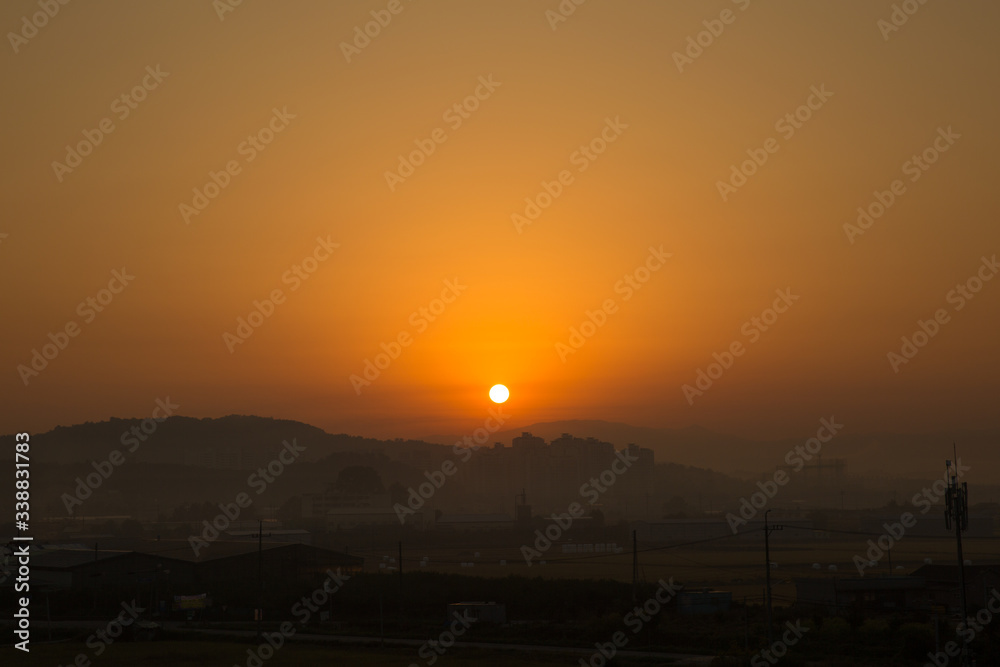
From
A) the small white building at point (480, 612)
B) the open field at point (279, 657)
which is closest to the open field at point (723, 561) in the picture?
the small white building at point (480, 612)

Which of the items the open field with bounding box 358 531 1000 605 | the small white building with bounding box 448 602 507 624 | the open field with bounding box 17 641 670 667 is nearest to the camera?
the open field with bounding box 17 641 670 667

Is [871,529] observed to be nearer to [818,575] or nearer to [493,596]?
[818,575]

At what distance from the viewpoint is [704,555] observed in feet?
226

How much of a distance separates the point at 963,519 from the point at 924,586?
54.7 ft

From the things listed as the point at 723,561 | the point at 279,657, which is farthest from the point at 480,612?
the point at 723,561

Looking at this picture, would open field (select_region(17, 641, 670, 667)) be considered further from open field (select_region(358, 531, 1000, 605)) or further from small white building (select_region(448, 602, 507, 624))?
open field (select_region(358, 531, 1000, 605))

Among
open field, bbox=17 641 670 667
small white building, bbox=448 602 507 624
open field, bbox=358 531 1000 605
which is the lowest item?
open field, bbox=17 641 670 667

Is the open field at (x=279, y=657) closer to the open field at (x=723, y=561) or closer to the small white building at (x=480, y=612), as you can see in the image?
the small white building at (x=480, y=612)

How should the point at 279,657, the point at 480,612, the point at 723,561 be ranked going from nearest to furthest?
the point at 279,657 < the point at 480,612 < the point at 723,561

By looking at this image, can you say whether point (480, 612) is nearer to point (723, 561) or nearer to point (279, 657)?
point (279, 657)

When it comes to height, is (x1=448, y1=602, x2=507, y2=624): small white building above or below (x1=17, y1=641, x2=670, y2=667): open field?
above

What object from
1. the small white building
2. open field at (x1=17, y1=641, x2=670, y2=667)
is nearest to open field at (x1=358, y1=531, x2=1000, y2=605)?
the small white building

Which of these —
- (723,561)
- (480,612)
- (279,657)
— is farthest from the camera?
(723,561)

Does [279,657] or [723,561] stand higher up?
[723,561]
